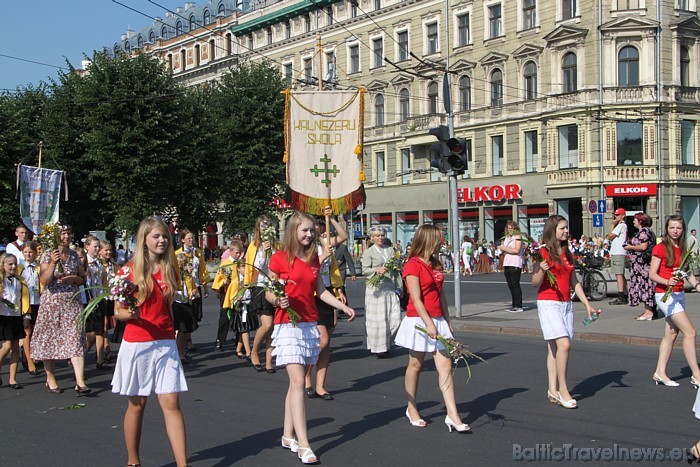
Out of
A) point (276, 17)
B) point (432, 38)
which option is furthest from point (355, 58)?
point (276, 17)

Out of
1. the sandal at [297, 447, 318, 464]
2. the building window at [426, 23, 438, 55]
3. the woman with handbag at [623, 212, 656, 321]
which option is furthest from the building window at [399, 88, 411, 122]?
the sandal at [297, 447, 318, 464]

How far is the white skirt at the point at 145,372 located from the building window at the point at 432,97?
4318 centimetres

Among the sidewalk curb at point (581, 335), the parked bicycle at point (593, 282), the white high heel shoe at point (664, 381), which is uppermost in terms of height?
the parked bicycle at point (593, 282)

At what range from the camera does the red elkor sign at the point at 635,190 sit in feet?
125

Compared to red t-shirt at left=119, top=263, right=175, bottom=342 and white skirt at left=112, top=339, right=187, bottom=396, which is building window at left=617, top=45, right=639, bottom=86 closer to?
red t-shirt at left=119, top=263, right=175, bottom=342

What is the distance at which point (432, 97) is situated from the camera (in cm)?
4778

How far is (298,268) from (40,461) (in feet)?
8.18

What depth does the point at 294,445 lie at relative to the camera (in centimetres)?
623

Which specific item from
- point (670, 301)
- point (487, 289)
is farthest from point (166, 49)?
point (670, 301)

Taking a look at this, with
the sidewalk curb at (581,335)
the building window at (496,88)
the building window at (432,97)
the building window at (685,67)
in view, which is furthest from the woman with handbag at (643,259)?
the building window at (432,97)

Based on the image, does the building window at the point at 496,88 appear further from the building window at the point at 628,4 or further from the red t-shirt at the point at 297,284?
the red t-shirt at the point at 297,284

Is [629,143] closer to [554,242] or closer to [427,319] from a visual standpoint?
[554,242]

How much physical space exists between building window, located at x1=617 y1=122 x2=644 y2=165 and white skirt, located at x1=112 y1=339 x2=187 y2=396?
3658cm

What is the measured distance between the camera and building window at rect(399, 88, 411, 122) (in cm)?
4969
